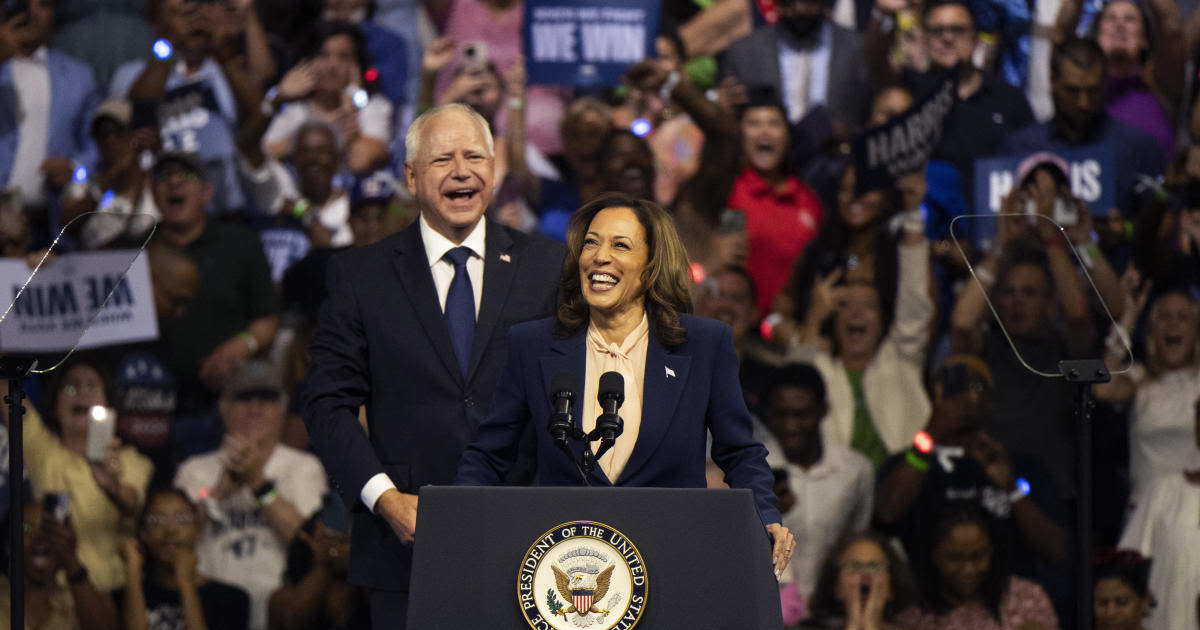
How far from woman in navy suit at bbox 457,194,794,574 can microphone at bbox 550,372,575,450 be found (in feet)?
0.45

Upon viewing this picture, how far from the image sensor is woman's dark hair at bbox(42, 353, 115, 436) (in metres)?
5.24

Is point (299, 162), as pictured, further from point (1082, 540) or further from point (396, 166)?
point (1082, 540)

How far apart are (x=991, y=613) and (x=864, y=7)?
2.53m

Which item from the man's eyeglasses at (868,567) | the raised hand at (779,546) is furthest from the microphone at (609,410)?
the man's eyeglasses at (868,567)

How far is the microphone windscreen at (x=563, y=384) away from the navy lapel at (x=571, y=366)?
18 centimetres

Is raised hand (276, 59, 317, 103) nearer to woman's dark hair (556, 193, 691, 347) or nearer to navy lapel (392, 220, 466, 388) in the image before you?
navy lapel (392, 220, 466, 388)

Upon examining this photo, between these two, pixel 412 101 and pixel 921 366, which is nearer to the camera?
pixel 921 366

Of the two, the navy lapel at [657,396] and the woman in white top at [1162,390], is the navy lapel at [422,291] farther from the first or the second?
the woman in white top at [1162,390]

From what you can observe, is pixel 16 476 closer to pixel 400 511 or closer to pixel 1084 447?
pixel 400 511

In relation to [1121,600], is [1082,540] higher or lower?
higher

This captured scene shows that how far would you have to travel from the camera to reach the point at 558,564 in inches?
79.9

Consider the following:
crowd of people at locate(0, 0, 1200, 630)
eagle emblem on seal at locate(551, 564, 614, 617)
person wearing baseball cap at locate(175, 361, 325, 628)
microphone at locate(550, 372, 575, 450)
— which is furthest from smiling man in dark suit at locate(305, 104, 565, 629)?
person wearing baseball cap at locate(175, 361, 325, 628)

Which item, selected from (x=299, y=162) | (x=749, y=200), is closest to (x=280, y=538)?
(x=299, y=162)

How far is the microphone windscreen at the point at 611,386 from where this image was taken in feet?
7.14
